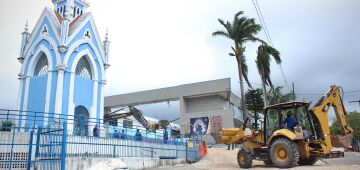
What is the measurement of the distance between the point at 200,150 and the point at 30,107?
13713 millimetres

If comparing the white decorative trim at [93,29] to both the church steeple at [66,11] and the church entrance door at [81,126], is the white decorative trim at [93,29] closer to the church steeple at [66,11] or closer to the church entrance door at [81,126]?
the church steeple at [66,11]

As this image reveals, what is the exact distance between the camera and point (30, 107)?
88.9 ft

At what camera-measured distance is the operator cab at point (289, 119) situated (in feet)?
49.7

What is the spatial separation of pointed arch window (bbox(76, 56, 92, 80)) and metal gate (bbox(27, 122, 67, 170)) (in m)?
14.9

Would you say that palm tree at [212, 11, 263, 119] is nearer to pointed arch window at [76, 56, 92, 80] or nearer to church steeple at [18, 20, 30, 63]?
pointed arch window at [76, 56, 92, 80]

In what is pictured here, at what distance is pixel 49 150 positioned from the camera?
13.1 m

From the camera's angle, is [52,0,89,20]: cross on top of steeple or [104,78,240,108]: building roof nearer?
[52,0,89,20]: cross on top of steeple

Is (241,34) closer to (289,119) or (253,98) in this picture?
(253,98)

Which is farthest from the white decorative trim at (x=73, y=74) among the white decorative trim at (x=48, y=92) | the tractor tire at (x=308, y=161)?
the tractor tire at (x=308, y=161)

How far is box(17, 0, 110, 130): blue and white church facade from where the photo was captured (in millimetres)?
25750

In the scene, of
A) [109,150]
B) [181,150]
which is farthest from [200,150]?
[109,150]

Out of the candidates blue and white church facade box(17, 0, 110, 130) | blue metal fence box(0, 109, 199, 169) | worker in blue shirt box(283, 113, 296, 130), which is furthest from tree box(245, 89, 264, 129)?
worker in blue shirt box(283, 113, 296, 130)

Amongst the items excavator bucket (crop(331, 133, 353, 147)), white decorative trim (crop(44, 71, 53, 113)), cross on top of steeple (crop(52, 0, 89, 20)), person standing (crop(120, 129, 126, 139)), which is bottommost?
excavator bucket (crop(331, 133, 353, 147))

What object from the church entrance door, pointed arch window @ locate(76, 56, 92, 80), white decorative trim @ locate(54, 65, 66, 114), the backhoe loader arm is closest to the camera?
the backhoe loader arm
